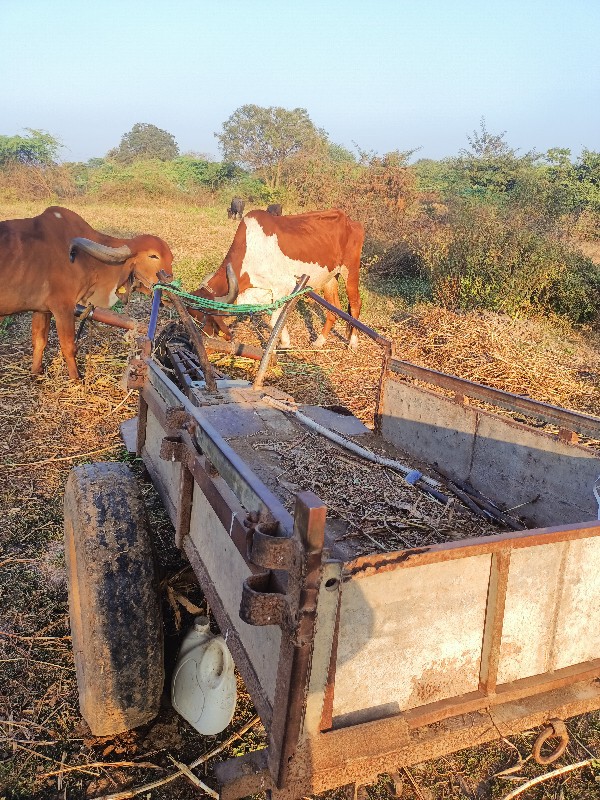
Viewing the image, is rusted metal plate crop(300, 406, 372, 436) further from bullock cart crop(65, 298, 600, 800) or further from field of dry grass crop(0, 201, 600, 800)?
bullock cart crop(65, 298, 600, 800)

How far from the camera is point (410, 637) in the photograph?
59.0 inches

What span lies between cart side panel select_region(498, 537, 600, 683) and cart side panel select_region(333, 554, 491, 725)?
9 cm

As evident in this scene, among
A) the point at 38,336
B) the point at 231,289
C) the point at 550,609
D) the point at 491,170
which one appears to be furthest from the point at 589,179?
the point at 550,609

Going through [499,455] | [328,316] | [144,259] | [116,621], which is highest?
[144,259]

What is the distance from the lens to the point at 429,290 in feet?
37.1

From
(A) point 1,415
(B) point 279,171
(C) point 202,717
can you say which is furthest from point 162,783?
(B) point 279,171

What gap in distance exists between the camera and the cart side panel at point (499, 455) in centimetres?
259

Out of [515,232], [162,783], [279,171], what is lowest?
[162,783]

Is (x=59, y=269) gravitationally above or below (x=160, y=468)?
above

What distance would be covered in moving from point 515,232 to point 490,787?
29.6 feet

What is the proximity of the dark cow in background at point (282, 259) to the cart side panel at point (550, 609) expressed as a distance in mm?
5452

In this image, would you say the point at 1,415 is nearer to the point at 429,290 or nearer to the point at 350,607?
the point at 350,607

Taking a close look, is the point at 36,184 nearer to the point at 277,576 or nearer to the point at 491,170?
the point at 491,170

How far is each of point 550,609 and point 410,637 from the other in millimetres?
443
